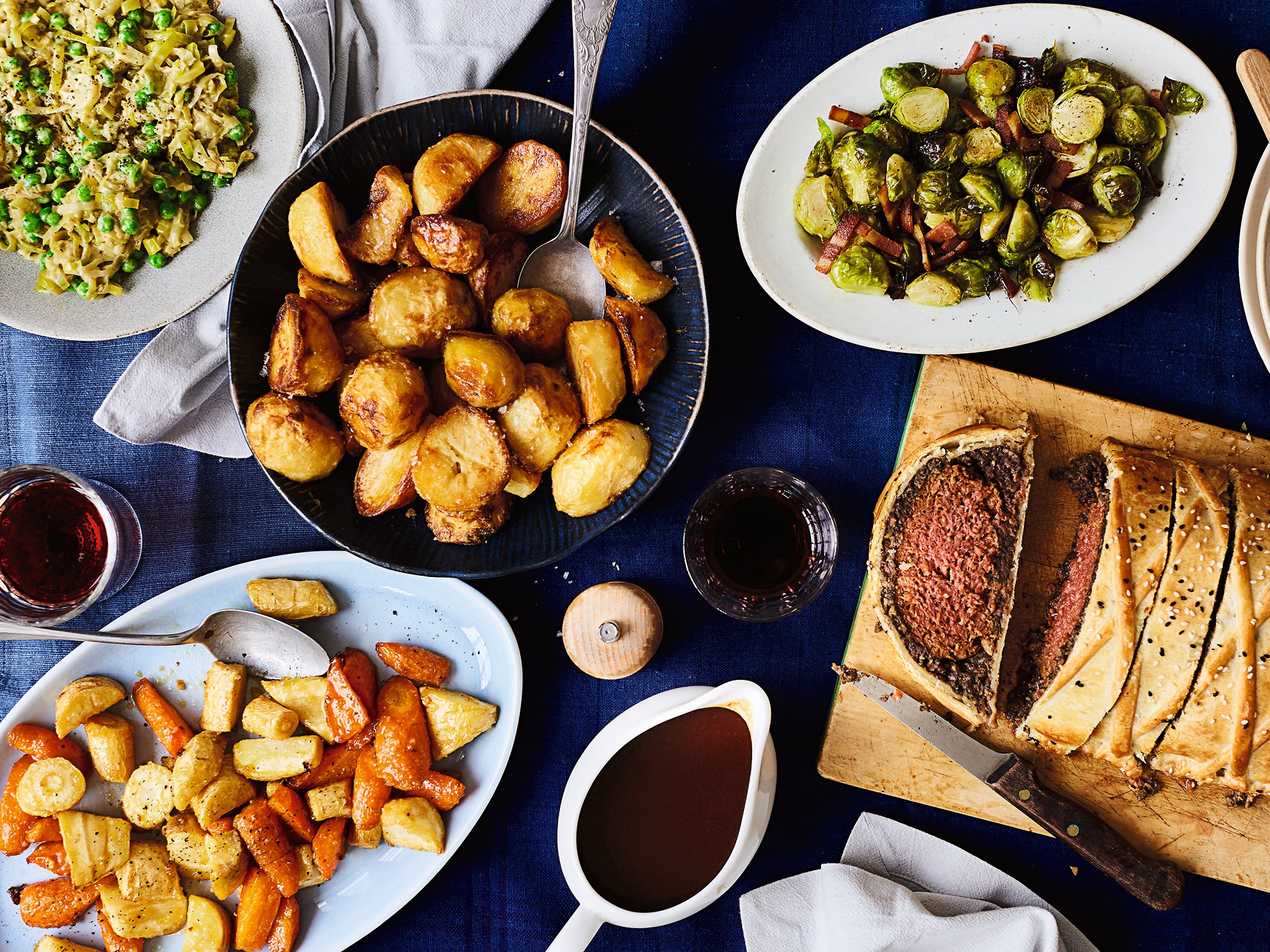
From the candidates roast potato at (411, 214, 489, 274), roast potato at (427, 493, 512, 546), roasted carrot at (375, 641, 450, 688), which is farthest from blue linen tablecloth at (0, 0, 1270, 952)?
roast potato at (411, 214, 489, 274)

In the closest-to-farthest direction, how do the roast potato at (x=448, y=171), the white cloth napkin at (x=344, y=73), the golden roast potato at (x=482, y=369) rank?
the golden roast potato at (x=482, y=369) < the roast potato at (x=448, y=171) < the white cloth napkin at (x=344, y=73)

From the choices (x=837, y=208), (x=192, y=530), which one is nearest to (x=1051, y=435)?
(x=837, y=208)

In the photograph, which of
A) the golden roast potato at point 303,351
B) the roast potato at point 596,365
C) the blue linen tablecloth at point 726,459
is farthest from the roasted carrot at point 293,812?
the roast potato at point 596,365

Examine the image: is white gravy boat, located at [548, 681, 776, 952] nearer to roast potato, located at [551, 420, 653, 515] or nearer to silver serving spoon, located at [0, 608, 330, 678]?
roast potato, located at [551, 420, 653, 515]

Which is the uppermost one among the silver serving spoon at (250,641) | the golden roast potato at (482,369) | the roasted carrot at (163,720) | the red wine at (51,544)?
the golden roast potato at (482,369)

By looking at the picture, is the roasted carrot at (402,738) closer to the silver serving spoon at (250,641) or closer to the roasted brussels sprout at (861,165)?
the silver serving spoon at (250,641)

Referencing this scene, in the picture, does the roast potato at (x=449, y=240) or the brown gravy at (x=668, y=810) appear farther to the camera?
the brown gravy at (x=668, y=810)
